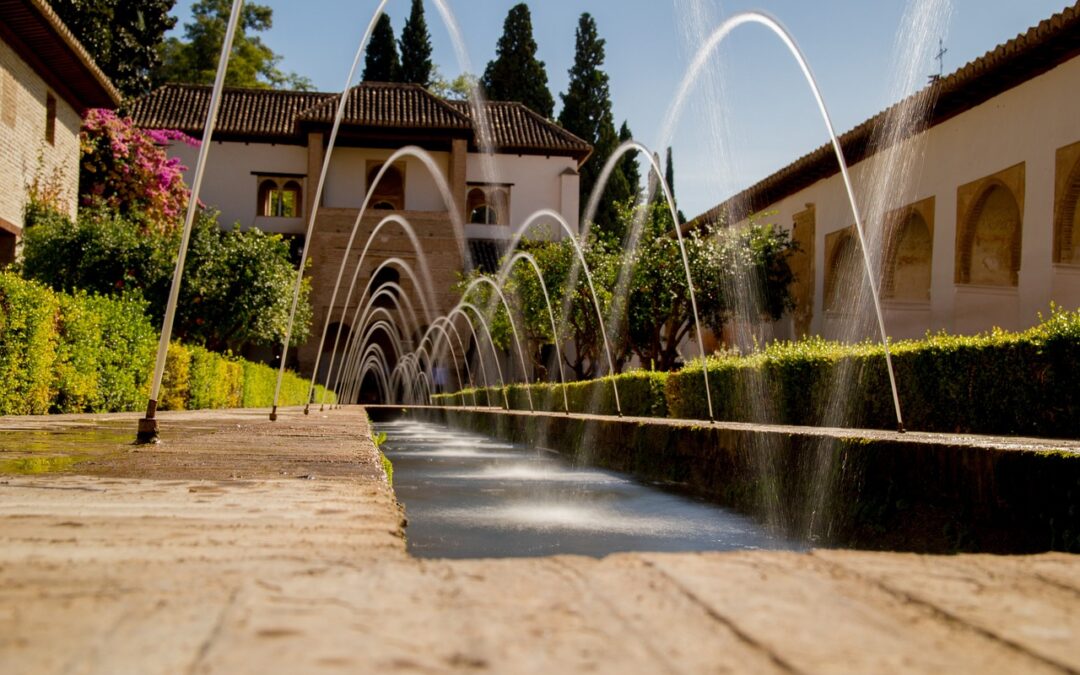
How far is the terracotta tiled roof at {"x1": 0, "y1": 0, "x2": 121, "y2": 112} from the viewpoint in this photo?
13.8 metres

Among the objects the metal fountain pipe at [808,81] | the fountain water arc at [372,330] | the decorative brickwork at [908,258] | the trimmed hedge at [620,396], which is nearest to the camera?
the metal fountain pipe at [808,81]

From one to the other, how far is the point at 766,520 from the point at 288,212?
4155cm

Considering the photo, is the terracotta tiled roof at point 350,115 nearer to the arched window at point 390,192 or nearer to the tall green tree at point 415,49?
the arched window at point 390,192

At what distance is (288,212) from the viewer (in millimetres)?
44781

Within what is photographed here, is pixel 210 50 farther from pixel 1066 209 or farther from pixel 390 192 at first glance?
pixel 1066 209

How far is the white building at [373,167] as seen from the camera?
33281 millimetres

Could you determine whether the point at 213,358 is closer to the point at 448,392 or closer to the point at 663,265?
the point at 663,265

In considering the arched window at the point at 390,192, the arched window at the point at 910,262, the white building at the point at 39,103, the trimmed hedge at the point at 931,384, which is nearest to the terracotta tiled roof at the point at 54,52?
the white building at the point at 39,103

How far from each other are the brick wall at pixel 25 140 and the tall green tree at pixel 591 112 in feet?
81.7

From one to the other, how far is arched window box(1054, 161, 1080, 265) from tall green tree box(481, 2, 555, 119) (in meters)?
32.2

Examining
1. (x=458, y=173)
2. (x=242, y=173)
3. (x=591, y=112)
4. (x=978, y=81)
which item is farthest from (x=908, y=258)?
(x=591, y=112)

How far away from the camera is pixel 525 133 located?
119 ft

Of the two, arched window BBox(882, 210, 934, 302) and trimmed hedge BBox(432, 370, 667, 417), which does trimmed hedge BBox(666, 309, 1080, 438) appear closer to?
trimmed hedge BBox(432, 370, 667, 417)

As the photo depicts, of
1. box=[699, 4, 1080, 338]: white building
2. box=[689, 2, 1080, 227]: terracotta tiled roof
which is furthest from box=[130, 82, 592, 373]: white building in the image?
box=[689, 2, 1080, 227]: terracotta tiled roof
